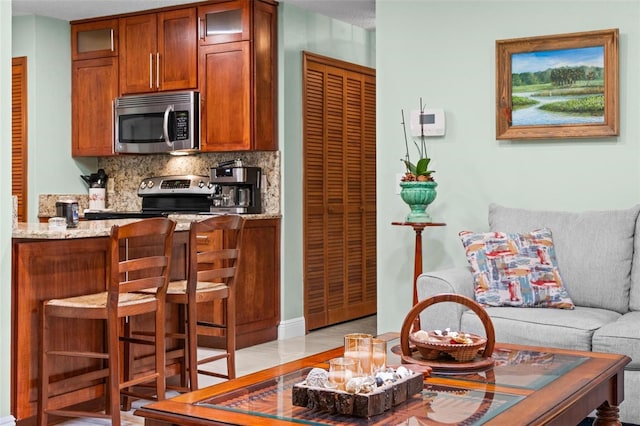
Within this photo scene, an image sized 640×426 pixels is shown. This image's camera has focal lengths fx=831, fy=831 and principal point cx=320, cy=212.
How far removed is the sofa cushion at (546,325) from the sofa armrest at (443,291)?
54mm

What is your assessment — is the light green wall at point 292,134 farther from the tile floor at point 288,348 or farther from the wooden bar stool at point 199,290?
the wooden bar stool at point 199,290

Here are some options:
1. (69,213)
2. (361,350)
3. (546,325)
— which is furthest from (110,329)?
(546,325)

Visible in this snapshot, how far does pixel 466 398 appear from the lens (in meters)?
2.29

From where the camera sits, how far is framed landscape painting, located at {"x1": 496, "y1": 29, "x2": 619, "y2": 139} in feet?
14.7

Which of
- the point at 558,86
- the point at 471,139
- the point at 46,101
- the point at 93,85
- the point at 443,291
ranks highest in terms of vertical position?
the point at 93,85

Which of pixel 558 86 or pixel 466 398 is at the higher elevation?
pixel 558 86

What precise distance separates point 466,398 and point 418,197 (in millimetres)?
2404

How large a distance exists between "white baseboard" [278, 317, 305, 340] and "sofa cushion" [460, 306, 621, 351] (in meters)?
2.35

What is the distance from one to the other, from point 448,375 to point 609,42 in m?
2.63

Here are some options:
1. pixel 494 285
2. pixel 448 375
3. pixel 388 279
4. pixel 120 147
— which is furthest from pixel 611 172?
pixel 120 147

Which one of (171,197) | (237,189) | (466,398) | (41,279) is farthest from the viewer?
(171,197)

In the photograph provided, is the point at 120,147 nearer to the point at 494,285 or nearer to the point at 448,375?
the point at 494,285
